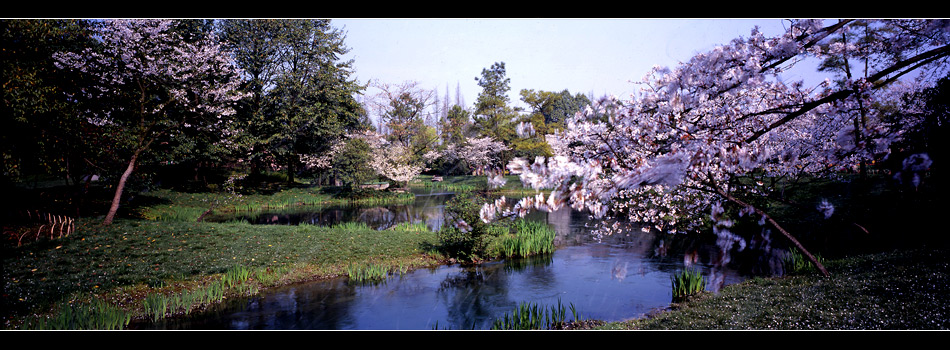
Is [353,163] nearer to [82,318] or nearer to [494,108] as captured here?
[494,108]

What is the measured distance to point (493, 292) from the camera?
7.13 meters

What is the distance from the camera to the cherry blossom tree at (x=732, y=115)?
362 centimetres

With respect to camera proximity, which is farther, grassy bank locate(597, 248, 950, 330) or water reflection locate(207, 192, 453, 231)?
water reflection locate(207, 192, 453, 231)

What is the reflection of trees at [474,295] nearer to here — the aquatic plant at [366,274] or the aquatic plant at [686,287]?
the aquatic plant at [366,274]

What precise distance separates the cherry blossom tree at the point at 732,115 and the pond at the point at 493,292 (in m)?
2.48

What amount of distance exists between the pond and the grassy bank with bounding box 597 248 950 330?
1.03m

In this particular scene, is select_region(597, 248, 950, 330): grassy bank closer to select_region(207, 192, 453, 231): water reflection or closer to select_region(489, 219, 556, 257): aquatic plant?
select_region(489, 219, 556, 257): aquatic plant

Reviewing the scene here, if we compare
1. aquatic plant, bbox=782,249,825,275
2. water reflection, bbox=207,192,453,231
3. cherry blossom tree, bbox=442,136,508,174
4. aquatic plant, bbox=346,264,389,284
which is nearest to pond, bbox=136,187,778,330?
aquatic plant, bbox=346,264,389,284

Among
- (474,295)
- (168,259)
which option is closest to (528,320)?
(474,295)

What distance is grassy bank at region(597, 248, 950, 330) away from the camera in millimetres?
3945

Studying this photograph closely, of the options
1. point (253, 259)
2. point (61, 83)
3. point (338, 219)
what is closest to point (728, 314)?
point (253, 259)

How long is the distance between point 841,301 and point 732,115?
→ 2.56 metres
